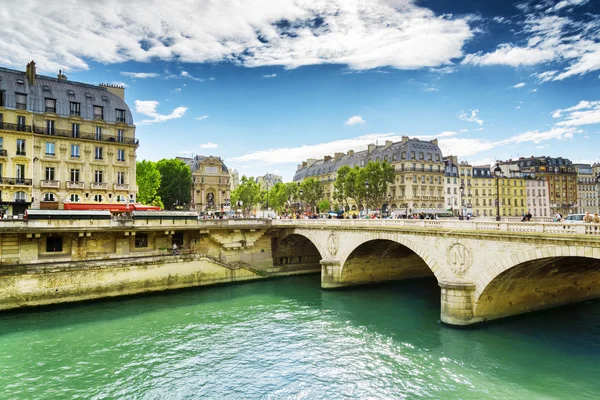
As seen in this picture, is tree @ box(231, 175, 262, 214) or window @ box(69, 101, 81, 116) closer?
window @ box(69, 101, 81, 116)

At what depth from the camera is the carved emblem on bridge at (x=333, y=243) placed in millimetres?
32559

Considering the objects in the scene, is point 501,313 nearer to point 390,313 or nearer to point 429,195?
point 390,313

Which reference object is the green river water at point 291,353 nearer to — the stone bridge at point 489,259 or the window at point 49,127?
the stone bridge at point 489,259

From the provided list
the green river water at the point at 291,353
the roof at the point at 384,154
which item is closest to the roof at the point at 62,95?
the green river water at the point at 291,353

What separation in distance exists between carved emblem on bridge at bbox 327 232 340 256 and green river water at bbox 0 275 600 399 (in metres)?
5.41

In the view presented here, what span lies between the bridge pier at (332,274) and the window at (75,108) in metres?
31.4

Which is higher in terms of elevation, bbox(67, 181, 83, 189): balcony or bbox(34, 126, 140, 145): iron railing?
bbox(34, 126, 140, 145): iron railing

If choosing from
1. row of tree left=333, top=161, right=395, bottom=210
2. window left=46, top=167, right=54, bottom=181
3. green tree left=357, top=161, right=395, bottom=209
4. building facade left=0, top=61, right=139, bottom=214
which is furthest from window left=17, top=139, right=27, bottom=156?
green tree left=357, top=161, right=395, bottom=209

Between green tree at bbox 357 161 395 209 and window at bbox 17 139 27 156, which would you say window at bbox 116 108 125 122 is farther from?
green tree at bbox 357 161 395 209

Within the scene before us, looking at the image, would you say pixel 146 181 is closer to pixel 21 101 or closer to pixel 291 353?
pixel 21 101

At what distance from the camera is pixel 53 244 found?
30984mm

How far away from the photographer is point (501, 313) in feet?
73.5

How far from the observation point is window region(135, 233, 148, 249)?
34844 mm

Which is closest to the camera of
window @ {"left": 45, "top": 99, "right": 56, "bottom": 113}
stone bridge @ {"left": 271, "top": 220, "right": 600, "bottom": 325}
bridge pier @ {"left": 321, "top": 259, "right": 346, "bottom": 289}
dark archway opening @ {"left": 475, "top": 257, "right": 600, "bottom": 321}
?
stone bridge @ {"left": 271, "top": 220, "right": 600, "bottom": 325}
